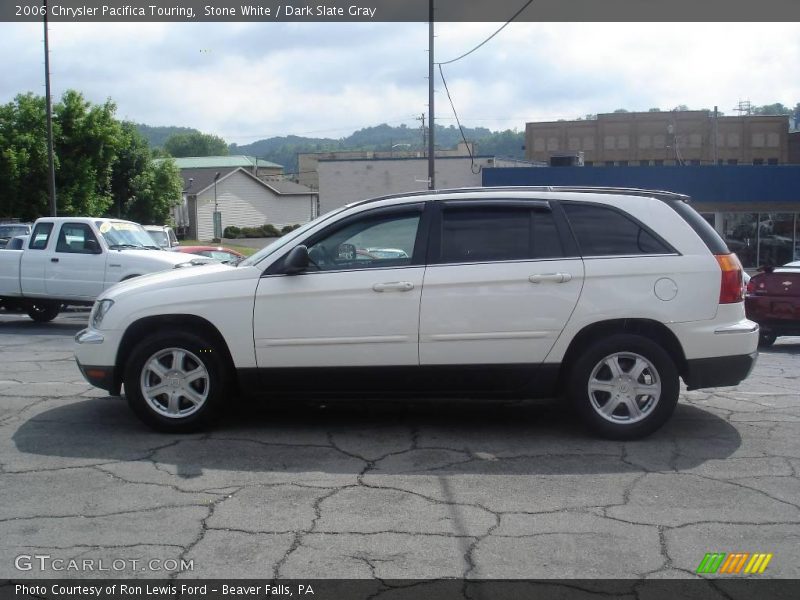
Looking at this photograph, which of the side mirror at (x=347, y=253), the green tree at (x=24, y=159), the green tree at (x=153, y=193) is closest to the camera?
the side mirror at (x=347, y=253)

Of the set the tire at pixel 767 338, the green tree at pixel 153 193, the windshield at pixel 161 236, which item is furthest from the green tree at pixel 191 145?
the tire at pixel 767 338

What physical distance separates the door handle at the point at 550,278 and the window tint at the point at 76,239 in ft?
34.5

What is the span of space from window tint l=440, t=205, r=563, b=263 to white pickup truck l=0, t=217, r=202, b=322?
8726 mm

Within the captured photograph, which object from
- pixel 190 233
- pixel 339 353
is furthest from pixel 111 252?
pixel 190 233

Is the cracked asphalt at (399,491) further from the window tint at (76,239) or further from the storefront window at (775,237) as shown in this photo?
the storefront window at (775,237)

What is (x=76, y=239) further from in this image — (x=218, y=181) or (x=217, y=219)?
(x=218, y=181)

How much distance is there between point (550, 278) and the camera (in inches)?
249

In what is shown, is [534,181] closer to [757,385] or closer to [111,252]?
[111,252]

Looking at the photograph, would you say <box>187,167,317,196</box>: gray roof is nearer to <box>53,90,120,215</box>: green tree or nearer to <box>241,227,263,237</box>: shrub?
<box>241,227,263,237</box>: shrub

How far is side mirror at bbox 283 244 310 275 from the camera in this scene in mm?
6363

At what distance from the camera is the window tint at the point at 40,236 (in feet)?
49.3

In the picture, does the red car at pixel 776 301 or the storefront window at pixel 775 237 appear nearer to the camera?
the red car at pixel 776 301

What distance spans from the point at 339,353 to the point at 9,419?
3036 millimetres

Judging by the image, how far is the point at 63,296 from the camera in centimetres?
1483
